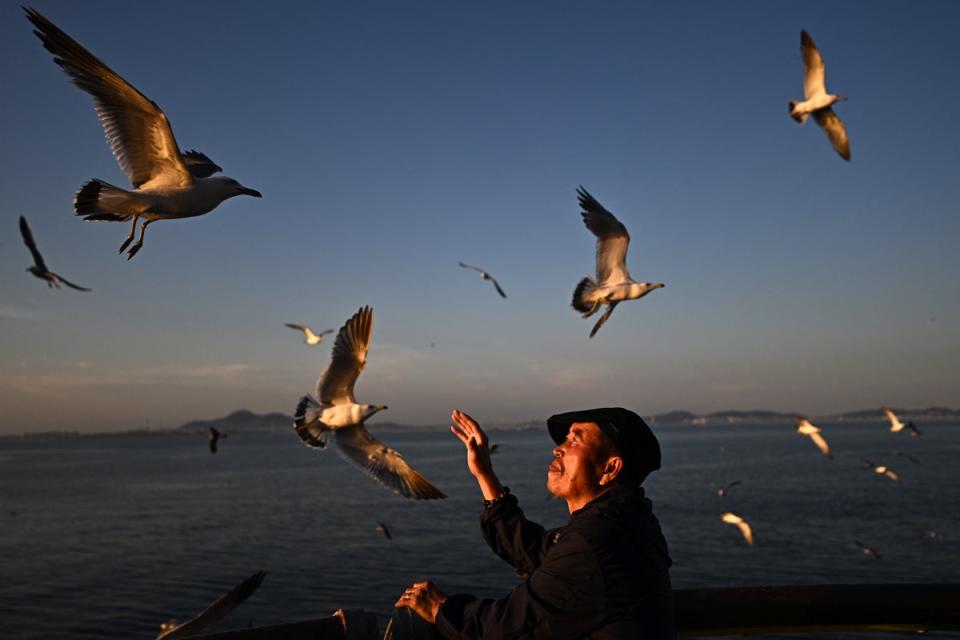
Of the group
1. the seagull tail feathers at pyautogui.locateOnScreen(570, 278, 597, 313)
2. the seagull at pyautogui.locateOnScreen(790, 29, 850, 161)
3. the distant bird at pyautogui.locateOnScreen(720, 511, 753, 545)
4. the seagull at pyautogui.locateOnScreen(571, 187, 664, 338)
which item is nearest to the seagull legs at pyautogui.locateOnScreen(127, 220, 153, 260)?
the seagull at pyautogui.locateOnScreen(571, 187, 664, 338)

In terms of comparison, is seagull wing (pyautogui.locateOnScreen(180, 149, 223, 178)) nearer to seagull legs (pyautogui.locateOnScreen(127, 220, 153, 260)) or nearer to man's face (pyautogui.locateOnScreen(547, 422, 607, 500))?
seagull legs (pyautogui.locateOnScreen(127, 220, 153, 260))

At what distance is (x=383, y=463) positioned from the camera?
8086 millimetres

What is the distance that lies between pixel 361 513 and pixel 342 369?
43.6m

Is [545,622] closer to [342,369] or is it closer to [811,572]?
[342,369]

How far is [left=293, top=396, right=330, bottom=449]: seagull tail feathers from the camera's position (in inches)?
325

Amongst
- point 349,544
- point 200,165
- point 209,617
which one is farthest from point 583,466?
point 349,544

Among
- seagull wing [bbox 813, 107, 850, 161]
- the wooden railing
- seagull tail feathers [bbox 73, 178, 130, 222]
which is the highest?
seagull wing [bbox 813, 107, 850, 161]

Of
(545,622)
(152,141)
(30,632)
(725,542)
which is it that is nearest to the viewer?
(545,622)

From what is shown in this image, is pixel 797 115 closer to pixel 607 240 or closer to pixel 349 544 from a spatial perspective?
pixel 607 240

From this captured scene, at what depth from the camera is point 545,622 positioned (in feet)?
8.15

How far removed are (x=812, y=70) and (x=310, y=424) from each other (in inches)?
446

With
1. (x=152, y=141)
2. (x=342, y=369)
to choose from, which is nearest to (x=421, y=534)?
(x=342, y=369)

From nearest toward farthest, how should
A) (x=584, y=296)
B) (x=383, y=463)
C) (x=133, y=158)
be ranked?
1. (x=133, y=158)
2. (x=383, y=463)
3. (x=584, y=296)

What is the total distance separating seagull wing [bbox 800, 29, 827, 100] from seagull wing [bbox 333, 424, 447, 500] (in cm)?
1027
